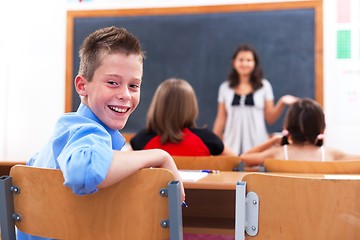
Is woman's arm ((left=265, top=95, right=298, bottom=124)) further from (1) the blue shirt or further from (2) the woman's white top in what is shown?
(1) the blue shirt

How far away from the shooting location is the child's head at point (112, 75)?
4.19ft

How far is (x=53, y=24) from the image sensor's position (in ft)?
16.2

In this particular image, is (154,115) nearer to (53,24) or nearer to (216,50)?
(216,50)

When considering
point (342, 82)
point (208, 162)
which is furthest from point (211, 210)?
point (342, 82)

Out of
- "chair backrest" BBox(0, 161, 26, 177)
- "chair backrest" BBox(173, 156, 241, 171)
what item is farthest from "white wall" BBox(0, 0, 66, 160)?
"chair backrest" BBox(173, 156, 241, 171)

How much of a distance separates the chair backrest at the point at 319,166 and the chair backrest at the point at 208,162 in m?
0.27

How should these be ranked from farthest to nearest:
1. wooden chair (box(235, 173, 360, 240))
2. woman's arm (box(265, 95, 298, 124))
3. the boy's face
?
1. woman's arm (box(265, 95, 298, 124))
2. the boy's face
3. wooden chair (box(235, 173, 360, 240))

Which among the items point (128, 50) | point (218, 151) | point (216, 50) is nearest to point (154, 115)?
point (218, 151)

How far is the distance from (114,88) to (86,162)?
330 millimetres

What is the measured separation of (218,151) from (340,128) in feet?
6.71

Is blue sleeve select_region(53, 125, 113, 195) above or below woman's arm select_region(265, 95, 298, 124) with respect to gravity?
below

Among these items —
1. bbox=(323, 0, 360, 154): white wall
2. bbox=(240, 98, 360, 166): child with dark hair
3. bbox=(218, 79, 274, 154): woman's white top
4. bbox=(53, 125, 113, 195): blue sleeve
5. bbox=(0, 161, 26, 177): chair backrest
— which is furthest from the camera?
bbox=(218, 79, 274, 154): woman's white top

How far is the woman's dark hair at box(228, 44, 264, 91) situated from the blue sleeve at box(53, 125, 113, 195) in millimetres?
3447

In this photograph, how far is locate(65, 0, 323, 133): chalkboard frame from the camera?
4199mm
